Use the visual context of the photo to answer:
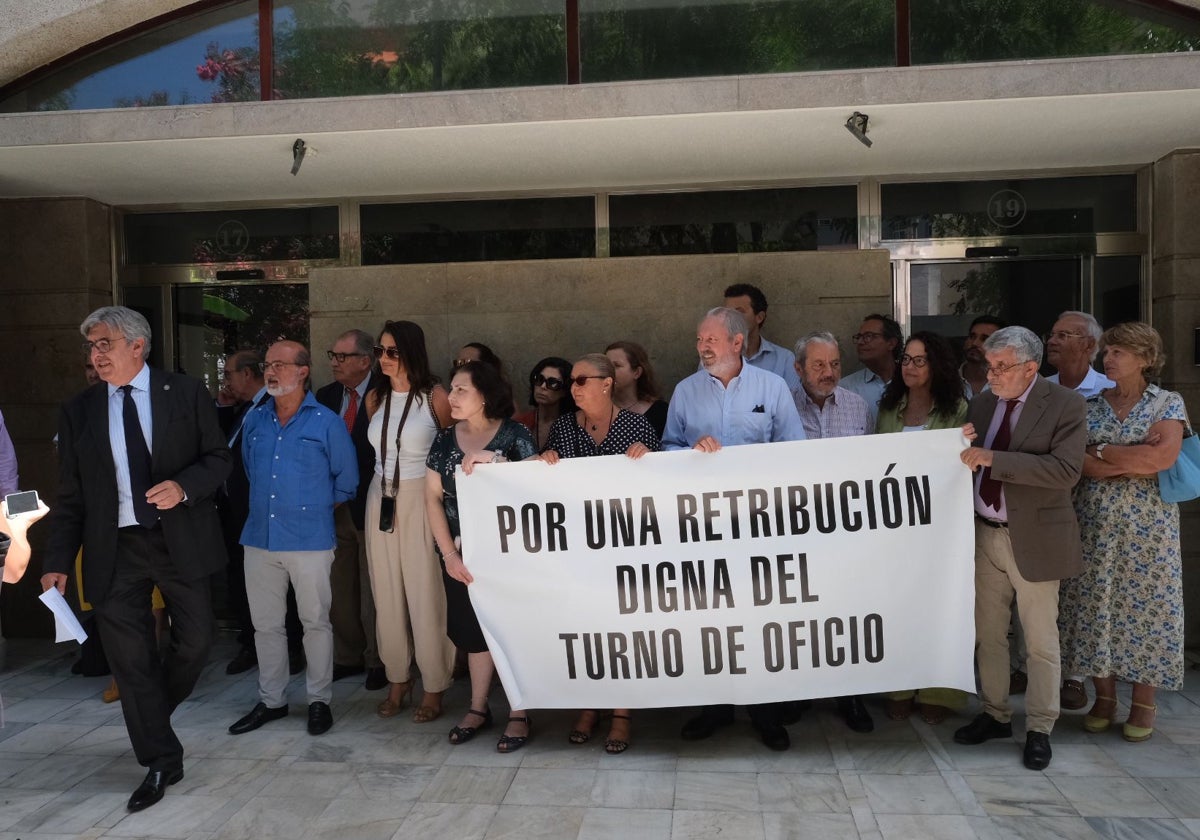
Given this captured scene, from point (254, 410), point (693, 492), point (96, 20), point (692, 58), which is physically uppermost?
point (96, 20)

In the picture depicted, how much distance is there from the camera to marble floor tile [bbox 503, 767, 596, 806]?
4.08 meters

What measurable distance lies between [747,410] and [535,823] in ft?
6.77

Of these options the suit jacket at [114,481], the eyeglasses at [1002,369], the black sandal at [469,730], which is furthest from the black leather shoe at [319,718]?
the eyeglasses at [1002,369]

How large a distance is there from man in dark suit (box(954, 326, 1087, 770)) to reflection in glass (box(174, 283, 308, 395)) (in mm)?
5128

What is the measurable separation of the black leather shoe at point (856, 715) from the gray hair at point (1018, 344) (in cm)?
183

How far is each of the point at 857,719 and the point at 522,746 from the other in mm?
1632

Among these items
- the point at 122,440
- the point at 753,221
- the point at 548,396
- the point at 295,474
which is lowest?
the point at 295,474

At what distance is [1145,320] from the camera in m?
6.64

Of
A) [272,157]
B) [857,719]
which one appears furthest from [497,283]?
[857,719]

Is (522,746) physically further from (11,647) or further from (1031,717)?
(11,647)

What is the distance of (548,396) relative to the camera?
5.50 meters

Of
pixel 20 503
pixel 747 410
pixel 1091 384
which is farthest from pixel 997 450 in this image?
pixel 20 503

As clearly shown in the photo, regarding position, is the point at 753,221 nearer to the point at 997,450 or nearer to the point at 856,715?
the point at 997,450

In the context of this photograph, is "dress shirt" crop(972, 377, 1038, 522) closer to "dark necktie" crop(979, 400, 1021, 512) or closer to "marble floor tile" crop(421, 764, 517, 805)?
"dark necktie" crop(979, 400, 1021, 512)
